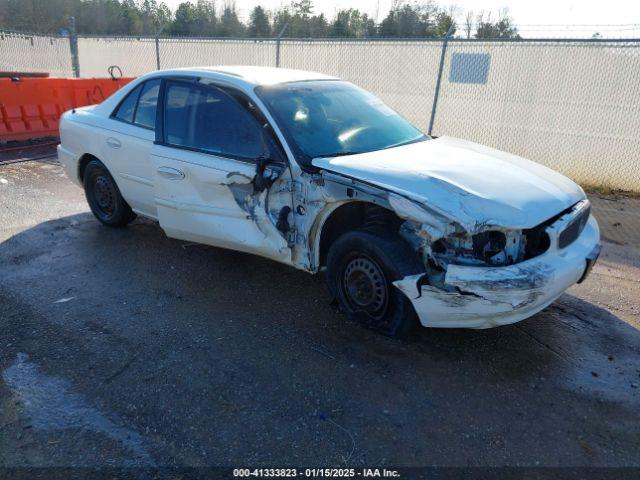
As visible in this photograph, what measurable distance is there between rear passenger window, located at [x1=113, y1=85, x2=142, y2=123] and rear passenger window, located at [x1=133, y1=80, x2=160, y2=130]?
0.26ft

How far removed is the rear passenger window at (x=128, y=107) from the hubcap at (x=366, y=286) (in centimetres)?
285

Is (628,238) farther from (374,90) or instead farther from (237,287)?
(374,90)

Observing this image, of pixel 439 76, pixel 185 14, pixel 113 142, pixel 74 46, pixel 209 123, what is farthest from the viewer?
pixel 185 14

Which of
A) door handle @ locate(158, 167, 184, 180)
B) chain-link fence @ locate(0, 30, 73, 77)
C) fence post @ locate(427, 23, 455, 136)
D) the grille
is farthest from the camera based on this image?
chain-link fence @ locate(0, 30, 73, 77)

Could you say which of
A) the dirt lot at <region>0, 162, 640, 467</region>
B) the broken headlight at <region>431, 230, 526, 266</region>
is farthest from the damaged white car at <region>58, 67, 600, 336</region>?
the dirt lot at <region>0, 162, 640, 467</region>

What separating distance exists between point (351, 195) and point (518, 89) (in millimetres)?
6544

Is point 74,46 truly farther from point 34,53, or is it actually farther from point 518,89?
point 518,89

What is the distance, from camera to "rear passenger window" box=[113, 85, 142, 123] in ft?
16.7

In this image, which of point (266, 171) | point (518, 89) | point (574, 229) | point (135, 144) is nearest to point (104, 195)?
point (135, 144)

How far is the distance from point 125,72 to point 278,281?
12.6 m

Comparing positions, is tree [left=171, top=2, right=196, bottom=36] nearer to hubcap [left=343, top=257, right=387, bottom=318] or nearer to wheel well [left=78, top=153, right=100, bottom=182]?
wheel well [left=78, top=153, right=100, bottom=182]

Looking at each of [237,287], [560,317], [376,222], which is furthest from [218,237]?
[560,317]

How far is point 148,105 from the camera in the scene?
492 centimetres

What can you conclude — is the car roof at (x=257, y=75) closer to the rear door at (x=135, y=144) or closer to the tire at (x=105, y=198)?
the rear door at (x=135, y=144)
